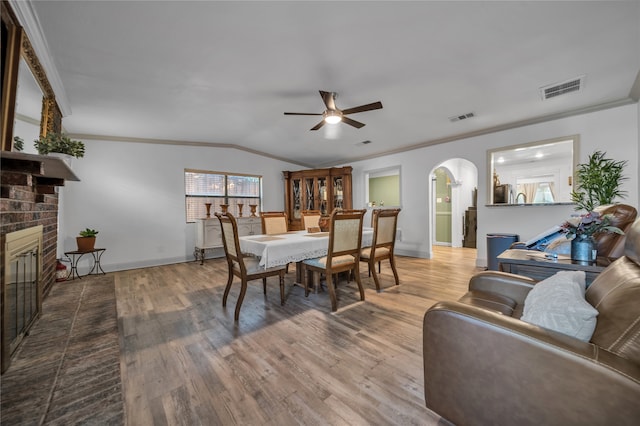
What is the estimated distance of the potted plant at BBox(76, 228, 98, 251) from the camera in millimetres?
3770

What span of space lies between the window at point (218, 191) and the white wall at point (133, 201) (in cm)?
17

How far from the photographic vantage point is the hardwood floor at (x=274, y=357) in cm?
131

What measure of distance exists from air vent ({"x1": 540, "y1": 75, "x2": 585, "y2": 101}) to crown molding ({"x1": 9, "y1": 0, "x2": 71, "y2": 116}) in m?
4.77

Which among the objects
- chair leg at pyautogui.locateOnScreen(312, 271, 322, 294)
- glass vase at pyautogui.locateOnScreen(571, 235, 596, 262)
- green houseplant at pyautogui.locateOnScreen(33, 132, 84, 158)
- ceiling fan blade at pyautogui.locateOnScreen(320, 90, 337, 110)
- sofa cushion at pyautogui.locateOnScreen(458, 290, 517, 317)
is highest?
ceiling fan blade at pyautogui.locateOnScreen(320, 90, 337, 110)

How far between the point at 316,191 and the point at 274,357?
188 inches

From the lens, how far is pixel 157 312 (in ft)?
8.49

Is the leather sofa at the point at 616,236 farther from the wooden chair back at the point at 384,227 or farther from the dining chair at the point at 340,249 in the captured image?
the dining chair at the point at 340,249

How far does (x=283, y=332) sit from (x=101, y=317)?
1553 mm

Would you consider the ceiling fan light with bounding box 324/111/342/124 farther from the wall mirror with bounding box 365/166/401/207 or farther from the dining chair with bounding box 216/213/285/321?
the wall mirror with bounding box 365/166/401/207

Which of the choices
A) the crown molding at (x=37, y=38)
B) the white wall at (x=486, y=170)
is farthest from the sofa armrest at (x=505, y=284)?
the crown molding at (x=37, y=38)

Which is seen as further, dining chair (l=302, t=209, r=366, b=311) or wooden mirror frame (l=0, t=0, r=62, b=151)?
dining chair (l=302, t=209, r=366, b=311)

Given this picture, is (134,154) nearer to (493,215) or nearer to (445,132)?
(445,132)

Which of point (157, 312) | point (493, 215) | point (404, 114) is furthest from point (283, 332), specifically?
point (493, 215)

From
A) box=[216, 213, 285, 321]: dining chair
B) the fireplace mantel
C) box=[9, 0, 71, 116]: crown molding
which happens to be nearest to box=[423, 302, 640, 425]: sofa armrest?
box=[216, 213, 285, 321]: dining chair
